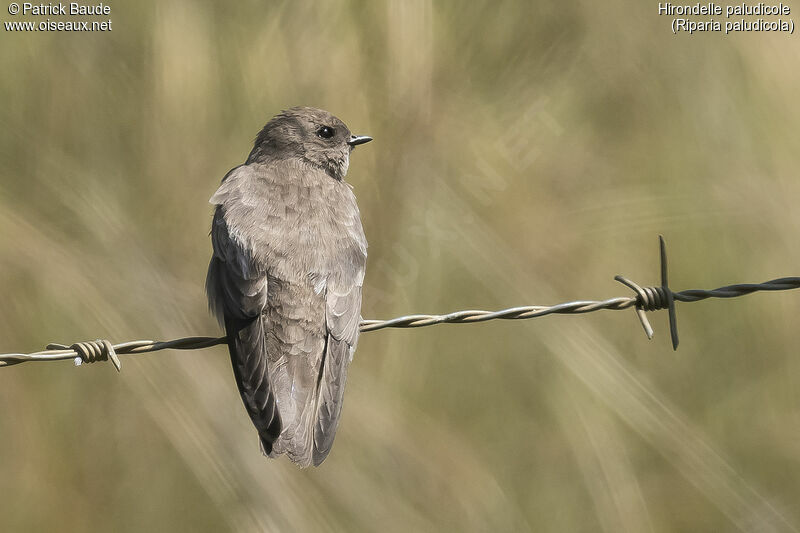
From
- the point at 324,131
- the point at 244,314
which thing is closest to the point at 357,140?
the point at 324,131

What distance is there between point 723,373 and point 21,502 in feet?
11.8

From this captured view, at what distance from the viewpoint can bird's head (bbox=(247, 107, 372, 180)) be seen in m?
4.87

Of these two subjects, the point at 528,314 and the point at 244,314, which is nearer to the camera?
the point at 528,314

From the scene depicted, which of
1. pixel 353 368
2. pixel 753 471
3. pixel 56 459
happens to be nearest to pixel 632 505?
pixel 753 471

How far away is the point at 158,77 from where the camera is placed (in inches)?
201

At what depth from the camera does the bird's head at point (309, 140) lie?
4.87m

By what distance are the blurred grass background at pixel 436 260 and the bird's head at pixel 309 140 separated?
0.24 metres

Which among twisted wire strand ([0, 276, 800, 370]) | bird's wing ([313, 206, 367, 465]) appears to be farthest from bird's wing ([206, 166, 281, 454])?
twisted wire strand ([0, 276, 800, 370])

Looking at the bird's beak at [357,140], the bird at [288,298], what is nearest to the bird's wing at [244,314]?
the bird at [288,298]

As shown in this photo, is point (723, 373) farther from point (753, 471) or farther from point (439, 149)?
point (439, 149)

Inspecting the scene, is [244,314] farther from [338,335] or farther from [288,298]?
[338,335]

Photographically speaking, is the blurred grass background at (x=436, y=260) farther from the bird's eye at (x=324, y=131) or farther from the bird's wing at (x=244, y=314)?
the bird's wing at (x=244, y=314)

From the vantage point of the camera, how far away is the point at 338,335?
12.5 ft

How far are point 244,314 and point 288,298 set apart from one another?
0.64 feet
